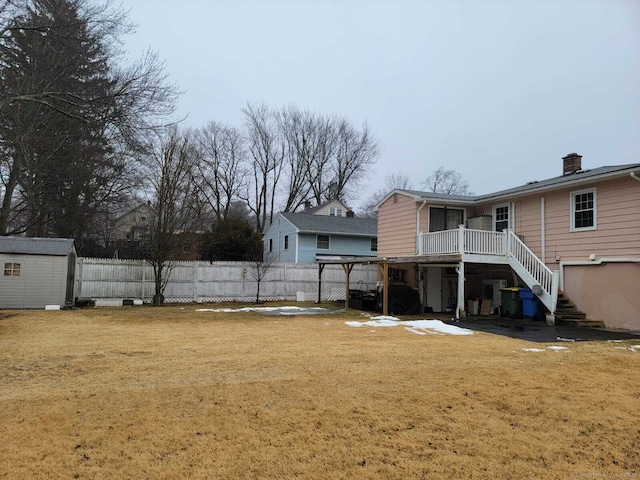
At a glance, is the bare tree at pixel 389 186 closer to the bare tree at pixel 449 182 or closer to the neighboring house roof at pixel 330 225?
the bare tree at pixel 449 182

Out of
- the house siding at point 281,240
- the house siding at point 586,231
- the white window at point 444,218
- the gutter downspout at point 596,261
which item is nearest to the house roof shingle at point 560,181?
the house siding at point 586,231

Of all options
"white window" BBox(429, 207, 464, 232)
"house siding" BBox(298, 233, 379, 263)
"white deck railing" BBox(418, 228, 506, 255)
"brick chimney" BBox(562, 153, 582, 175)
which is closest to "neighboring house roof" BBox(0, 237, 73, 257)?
"house siding" BBox(298, 233, 379, 263)

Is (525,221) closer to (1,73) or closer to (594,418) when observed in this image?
(594,418)

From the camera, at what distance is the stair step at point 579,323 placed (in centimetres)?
1187

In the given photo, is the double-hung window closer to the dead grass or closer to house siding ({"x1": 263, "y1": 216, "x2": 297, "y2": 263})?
the dead grass

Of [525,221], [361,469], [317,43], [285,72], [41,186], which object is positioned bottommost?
[361,469]

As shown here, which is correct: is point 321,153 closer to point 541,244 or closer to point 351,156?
point 351,156

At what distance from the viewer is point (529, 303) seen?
1313 cm

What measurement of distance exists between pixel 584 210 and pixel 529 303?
3242 mm

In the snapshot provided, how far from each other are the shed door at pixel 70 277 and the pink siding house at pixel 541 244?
1197 centimetres

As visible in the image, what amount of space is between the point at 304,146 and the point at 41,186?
24.9 meters

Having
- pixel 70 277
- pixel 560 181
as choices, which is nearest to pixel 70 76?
pixel 70 277

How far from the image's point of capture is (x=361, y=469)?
2996 millimetres

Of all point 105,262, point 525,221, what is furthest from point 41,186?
point 525,221
